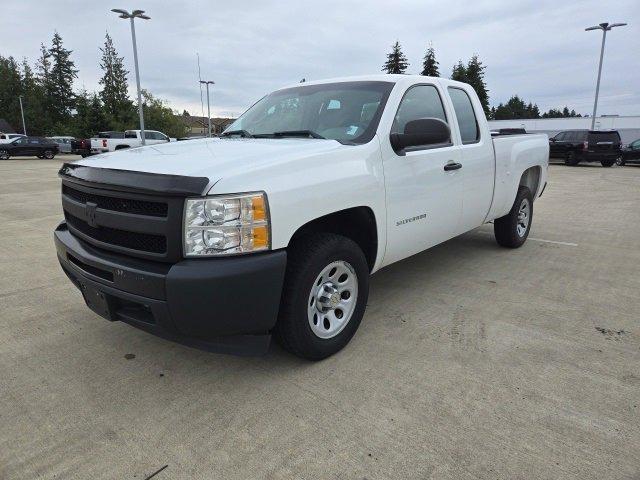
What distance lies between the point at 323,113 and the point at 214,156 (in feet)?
4.03

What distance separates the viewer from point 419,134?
10.8 feet

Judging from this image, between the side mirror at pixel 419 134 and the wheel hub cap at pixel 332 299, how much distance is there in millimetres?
987

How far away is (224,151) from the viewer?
297cm

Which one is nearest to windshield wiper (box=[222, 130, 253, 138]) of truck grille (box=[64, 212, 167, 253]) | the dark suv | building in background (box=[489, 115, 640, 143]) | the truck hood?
the truck hood

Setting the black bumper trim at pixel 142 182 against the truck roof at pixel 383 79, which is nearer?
the black bumper trim at pixel 142 182

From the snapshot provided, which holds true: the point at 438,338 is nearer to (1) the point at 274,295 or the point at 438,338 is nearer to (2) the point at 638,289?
(1) the point at 274,295

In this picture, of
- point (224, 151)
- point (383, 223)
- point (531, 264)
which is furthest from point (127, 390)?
point (531, 264)

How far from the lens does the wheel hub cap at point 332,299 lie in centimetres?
293

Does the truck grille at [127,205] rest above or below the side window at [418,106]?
below

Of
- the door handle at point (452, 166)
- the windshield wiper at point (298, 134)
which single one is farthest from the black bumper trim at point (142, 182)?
the door handle at point (452, 166)

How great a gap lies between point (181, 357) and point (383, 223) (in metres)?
1.67

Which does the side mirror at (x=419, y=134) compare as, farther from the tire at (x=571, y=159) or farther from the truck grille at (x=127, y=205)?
the tire at (x=571, y=159)

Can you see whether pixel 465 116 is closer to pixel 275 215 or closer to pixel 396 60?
pixel 275 215

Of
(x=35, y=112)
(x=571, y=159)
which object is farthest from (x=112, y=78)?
(x=571, y=159)
